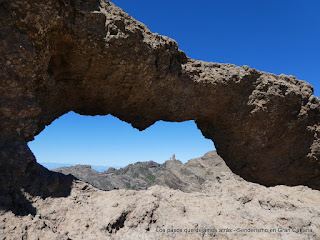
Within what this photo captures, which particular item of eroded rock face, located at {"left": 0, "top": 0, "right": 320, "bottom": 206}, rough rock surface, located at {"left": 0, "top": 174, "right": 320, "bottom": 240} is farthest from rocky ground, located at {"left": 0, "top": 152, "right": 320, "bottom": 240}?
eroded rock face, located at {"left": 0, "top": 0, "right": 320, "bottom": 206}

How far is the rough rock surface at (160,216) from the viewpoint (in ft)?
12.5

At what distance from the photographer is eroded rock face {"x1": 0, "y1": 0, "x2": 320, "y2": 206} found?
15.6ft

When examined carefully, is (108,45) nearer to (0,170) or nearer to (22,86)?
(22,86)

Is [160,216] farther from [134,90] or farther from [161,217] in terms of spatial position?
[134,90]

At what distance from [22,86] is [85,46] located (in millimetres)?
2131

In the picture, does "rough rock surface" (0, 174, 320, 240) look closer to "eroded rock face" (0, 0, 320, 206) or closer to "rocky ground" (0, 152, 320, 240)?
"rocky ground" (0, 152, 320, 240)

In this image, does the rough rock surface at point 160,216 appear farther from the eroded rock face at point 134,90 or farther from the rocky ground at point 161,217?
the eroded rock face at point 134,90

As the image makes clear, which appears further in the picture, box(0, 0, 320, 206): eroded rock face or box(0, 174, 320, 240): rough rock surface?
box(0, 0, 320, 206): eroded rock face

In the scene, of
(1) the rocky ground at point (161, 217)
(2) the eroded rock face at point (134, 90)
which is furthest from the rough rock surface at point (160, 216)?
(2) the eroded rock face at point (134, 90)

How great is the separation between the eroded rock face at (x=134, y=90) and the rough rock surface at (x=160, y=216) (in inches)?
47.6

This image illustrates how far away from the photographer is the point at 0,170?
4.13 meters

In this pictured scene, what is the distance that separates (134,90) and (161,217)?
4.79 m

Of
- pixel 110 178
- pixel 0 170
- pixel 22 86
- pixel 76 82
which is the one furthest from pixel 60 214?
pixel 110 178

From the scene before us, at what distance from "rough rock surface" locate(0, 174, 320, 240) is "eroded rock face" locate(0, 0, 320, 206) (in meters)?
1.21
